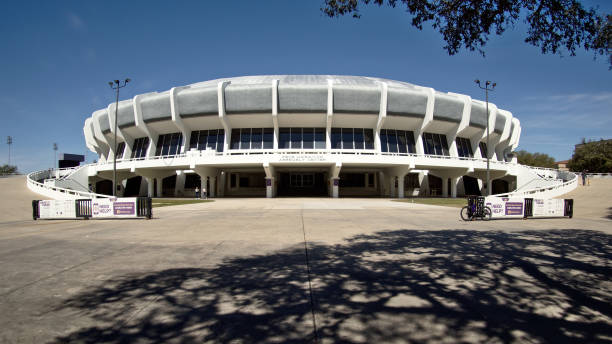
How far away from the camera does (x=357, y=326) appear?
3.27 metres

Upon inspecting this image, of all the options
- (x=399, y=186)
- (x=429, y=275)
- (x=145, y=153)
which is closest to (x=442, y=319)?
(x=429, y=275)

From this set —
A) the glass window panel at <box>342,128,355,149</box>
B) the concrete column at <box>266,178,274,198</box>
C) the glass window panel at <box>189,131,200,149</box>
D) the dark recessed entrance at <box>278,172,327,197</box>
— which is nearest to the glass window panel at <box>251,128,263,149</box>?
the concrete column at <box>266,178,274,198</box>

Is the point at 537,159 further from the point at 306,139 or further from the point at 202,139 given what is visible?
the point at 202,139

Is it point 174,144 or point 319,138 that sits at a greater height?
point 319,138

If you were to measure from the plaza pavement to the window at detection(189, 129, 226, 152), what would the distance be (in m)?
35.5

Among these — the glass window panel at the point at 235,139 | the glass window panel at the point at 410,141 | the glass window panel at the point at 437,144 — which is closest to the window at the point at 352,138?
the glass window panel at the point at 410,141

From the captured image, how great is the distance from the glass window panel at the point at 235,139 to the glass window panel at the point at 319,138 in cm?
1127

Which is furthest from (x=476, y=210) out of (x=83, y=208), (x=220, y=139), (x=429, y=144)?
(x=220, y=139)

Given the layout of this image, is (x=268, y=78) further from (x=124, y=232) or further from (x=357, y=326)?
(x=357, y=326)

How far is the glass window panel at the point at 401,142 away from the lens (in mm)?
42688

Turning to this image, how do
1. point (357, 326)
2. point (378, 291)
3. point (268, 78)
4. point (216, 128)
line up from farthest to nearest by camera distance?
point (268, 78) → point (216, 128) → point (378, 291) → point (357, 326)

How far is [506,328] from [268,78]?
176 ft

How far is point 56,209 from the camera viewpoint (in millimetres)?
15273

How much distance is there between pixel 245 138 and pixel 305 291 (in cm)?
3971
